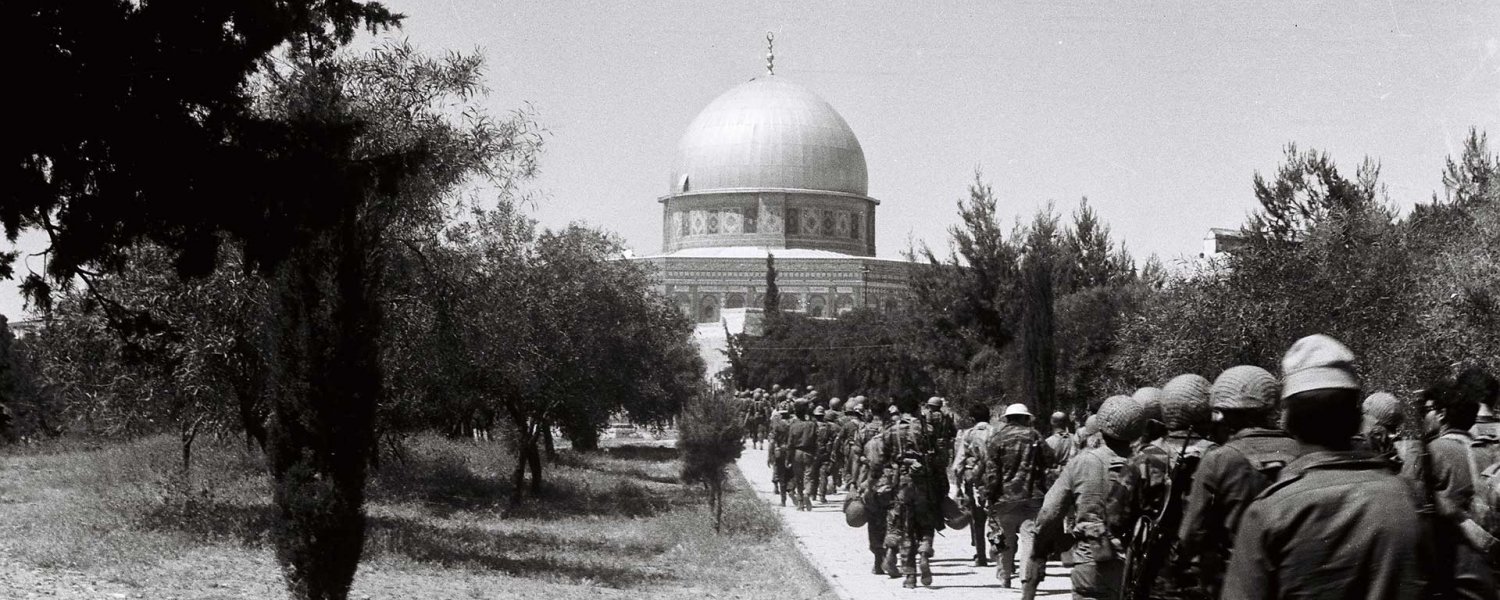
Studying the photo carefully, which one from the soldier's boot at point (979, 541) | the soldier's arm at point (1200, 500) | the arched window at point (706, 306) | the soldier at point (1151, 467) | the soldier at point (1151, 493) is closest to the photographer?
the soldier's arm at point (1200, 500)

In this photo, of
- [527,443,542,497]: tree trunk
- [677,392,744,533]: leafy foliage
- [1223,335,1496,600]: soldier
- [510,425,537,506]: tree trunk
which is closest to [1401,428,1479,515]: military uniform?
[1223,335,1496,600]: soldier

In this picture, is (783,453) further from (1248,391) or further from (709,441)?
(1248,391)

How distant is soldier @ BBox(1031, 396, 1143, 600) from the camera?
670 centimetres

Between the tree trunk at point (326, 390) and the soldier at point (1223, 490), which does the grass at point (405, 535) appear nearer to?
the tree trunk at point (326, 390)

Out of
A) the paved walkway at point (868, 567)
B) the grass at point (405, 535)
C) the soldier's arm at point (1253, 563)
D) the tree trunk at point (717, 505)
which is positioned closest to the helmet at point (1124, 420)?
the soldier's arm at point (1253, 563)

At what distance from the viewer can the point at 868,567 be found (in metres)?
14.8

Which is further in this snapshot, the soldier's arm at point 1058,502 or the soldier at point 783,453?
the soldier at point 783,453

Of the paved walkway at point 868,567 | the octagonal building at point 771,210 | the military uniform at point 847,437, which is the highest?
the octagonal building at point 771,210

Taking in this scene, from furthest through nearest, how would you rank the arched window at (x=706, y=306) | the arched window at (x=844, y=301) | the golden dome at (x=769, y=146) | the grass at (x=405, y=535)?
the golden dome at (x=769, y=146) → the arched window at (x=844, y=301) → the arched window at (x=706, y=306) → the grass at (x=405, y=535)

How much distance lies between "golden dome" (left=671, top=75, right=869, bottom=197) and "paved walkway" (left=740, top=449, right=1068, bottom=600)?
69129mm

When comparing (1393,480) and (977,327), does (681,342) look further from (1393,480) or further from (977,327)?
(1393,480)

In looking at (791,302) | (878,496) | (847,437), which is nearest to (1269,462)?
(878,496)

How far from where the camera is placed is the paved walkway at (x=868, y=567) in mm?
12695

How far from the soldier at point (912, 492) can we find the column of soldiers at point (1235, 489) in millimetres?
19
